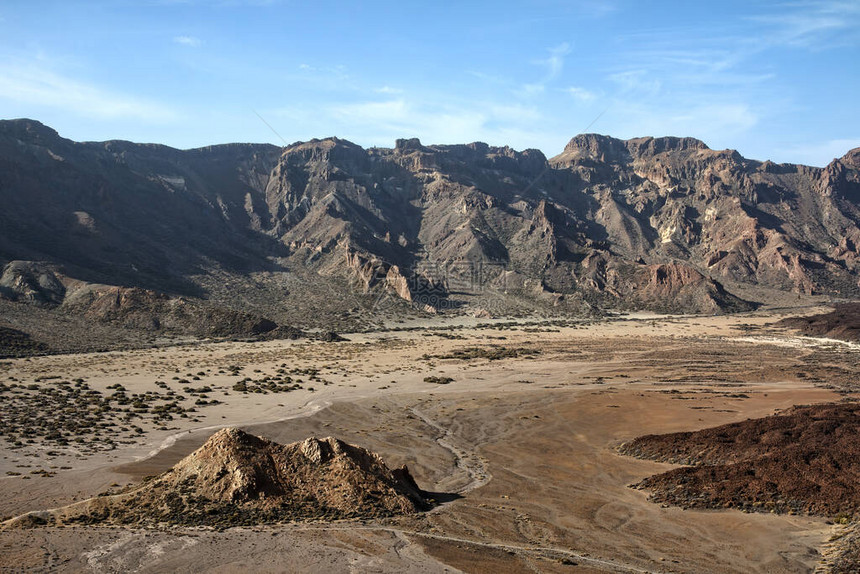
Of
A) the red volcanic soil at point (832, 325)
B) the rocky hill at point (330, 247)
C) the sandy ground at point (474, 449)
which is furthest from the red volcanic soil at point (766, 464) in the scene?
the rocky hill at point (330, 247)

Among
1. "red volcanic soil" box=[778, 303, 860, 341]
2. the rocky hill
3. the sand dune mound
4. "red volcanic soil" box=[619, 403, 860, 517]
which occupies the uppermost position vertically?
the rocky hill

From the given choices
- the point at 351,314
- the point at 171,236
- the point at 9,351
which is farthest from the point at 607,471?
the point at 171,236

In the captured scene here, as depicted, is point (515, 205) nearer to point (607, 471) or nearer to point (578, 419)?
point (578, 419)

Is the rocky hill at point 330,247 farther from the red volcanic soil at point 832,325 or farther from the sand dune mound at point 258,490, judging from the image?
the sand dune mound at point 258,490

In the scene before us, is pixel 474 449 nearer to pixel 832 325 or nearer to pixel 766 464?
pixel 766 464

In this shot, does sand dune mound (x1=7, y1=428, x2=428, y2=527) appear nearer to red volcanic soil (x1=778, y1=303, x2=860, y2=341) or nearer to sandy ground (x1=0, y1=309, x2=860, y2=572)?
sandy ground (x1=0, y1=309, x2=860, y2=572)

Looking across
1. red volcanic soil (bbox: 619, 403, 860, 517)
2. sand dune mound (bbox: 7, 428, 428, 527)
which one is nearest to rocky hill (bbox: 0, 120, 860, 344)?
sand dune mound (bbox: 7, 428, 428, 527)
